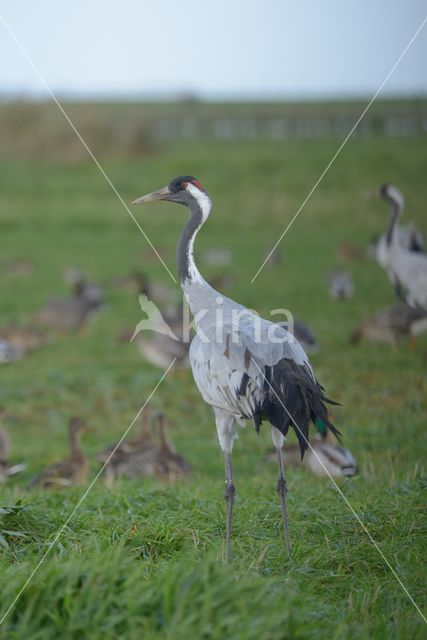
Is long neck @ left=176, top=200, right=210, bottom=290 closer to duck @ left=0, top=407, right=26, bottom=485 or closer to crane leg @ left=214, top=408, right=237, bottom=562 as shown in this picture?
crane leg @ left=214, top=408, right=237, bottom=562

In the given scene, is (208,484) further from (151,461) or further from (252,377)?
(252,377)

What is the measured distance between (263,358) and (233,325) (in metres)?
0.27

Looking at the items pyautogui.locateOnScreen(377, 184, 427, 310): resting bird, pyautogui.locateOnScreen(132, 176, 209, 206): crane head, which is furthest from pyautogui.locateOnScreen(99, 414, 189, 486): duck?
pyautogui.locateOnScreen(377, 184, 427, 310): resting bird

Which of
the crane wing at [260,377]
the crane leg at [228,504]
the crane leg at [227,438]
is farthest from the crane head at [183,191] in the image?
the crane leg at [228,504]

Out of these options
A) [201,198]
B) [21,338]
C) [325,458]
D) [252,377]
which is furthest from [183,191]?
[21,338]

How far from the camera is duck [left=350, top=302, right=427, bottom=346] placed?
11523mm

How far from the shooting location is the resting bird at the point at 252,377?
497 cm

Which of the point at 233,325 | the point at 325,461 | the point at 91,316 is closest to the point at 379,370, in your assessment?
the point at 325,461

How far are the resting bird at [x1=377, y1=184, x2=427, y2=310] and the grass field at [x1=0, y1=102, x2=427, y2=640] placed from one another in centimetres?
78

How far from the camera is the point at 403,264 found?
10922 millimetres

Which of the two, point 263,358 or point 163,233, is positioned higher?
point 263,358

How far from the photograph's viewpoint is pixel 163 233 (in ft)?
68.5

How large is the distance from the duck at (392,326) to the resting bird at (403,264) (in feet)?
1.38

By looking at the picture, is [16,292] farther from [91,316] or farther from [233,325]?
[233,325]
